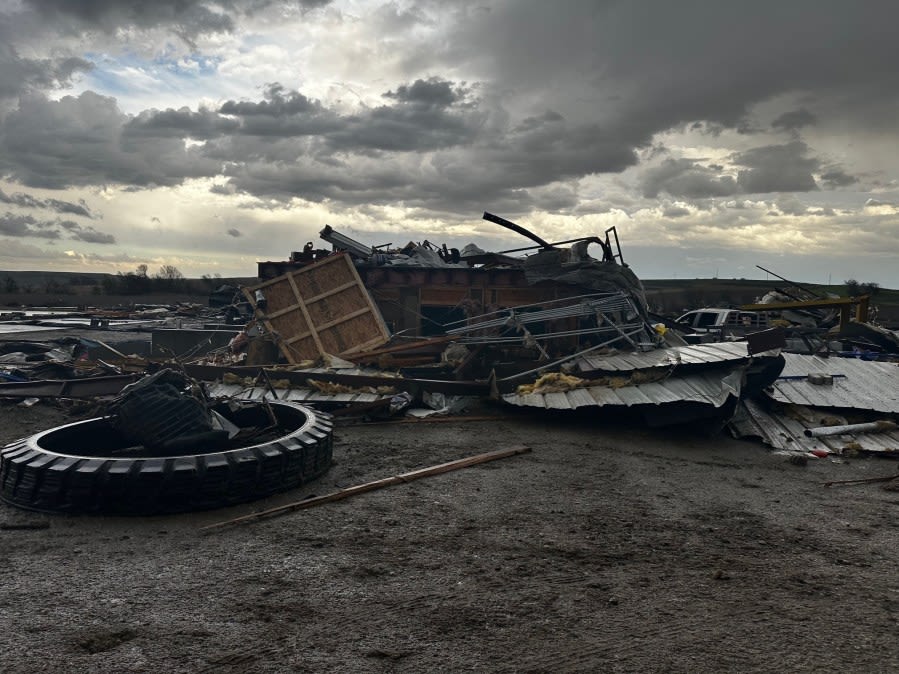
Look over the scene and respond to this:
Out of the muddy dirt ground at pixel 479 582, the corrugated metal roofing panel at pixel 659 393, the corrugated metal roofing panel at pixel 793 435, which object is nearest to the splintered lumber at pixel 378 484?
the muddy dirt ground at pixel 479 582

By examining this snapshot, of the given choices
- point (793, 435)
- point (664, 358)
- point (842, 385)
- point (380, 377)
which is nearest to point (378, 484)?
point (380, 377)

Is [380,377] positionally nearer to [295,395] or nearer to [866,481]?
[295,395]

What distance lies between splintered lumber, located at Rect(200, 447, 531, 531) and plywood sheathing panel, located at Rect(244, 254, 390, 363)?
580 cm

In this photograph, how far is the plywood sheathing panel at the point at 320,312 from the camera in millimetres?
12172

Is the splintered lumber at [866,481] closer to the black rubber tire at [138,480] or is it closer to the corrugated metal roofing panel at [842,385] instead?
the corrugated metal roofing panel at [842,385]

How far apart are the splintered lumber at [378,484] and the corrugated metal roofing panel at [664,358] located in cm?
257

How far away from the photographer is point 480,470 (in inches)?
241

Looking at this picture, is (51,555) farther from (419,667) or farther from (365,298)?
(365,298)

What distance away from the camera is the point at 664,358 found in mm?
8820

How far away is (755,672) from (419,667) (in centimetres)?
148

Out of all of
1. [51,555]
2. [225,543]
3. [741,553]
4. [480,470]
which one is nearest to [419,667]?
[225,543]

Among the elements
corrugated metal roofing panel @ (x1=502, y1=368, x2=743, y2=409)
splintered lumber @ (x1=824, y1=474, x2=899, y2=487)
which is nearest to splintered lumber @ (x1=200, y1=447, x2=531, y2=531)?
corrugated metal roofing panel @ (x1=502, y1=368, x2=743, y2=409)

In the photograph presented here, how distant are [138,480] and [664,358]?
6.91 meters

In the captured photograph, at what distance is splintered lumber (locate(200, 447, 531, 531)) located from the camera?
4.65 meters
